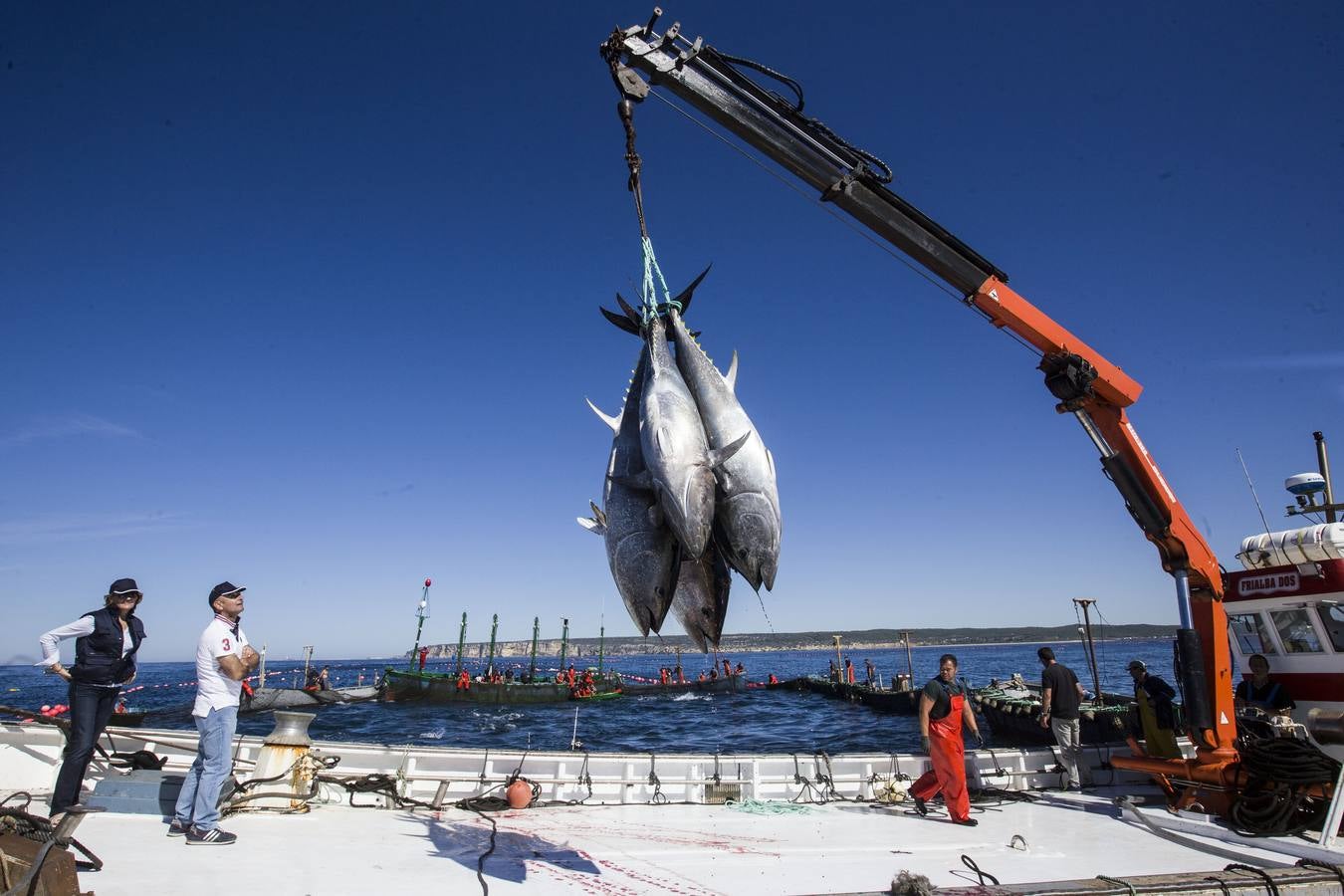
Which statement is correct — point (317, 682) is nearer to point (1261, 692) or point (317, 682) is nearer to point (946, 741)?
point (946, 741)

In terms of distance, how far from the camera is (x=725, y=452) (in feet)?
14.8

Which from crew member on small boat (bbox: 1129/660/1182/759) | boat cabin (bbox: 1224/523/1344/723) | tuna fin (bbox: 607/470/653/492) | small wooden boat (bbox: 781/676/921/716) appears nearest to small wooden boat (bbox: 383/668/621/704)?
small wooden boat (bbox: 781/676/921/716)

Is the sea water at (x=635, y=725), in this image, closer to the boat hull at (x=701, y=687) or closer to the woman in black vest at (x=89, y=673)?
the boat hull at (x=701, y=687)

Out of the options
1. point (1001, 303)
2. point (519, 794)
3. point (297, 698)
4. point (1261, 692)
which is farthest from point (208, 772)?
point (297, 698)

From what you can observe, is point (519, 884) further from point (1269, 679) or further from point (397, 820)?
point (1269, 679)

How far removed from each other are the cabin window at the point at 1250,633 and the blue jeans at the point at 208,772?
1076cm

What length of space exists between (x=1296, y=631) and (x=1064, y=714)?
2.71m

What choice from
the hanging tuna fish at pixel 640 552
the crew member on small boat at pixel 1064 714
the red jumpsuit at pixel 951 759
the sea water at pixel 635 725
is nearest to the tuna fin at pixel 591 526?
the hanging tuna fish at pixel 640 552

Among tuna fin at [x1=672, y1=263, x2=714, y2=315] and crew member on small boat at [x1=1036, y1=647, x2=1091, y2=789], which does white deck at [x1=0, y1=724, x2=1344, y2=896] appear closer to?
crew member on small boat at [x1=1036, y1=647, x2=1091, y2=789]

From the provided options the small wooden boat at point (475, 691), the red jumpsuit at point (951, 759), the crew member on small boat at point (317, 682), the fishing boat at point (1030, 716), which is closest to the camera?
the red jumpsuit at point (951, 759)

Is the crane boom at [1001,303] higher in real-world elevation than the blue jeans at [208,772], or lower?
higher

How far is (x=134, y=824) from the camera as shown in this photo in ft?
17.3

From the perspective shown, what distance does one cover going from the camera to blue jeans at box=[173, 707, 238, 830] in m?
4.88

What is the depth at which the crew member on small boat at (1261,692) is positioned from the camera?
7.95 meters
